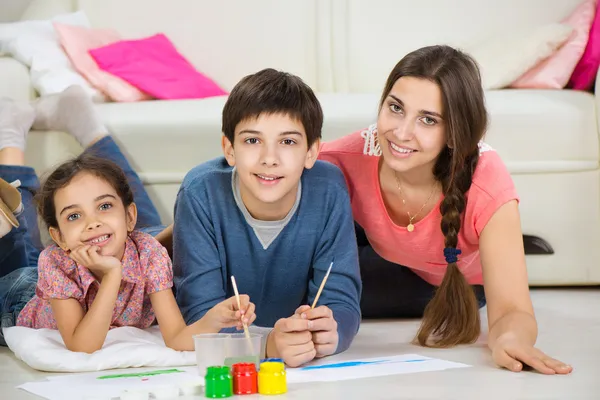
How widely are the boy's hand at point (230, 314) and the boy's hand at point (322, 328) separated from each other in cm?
10

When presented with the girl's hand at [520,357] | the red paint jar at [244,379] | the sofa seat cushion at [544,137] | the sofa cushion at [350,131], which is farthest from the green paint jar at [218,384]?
the sofa seat cushion at [544,137]

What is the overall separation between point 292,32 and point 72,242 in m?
1.70

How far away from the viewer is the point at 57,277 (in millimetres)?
1815

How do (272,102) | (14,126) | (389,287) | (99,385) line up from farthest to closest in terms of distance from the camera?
(14,126) → (389,287) → (272,102) → (99,385)

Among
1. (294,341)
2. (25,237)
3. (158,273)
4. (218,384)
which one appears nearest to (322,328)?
(294,341)

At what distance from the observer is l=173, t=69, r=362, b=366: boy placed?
5.80 ft

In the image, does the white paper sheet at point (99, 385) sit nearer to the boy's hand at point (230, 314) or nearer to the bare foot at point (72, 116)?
the boy's hand at point (230, 314)

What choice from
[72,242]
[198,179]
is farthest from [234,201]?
[72,242]

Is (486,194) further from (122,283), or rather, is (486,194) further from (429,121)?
(122,283)

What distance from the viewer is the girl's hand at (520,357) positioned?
1596mm

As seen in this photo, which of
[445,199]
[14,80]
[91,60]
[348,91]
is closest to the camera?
[445,199]

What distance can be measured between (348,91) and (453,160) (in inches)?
59.9

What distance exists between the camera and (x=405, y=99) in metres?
1.80

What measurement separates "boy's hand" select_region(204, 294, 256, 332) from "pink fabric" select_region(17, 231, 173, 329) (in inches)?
7.6
